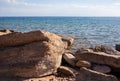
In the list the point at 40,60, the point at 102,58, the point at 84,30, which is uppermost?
the point at 102,58

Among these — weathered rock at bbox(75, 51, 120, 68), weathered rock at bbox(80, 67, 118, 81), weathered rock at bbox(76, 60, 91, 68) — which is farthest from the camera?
weathered rock at bbox(76, 60, 91, 68)

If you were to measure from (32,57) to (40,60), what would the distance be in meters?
0.44

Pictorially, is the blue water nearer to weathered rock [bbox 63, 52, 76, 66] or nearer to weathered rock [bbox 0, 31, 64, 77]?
weathered rock [bbox 63, 52, 76, 66]

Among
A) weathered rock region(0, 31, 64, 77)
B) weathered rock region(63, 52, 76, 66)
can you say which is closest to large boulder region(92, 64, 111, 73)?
weathered rock region(63, 52, 76, 66)

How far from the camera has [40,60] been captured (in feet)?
44.3

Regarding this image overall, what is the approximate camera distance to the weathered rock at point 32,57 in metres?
13.4

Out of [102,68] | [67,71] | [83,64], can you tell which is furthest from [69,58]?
[102,68]

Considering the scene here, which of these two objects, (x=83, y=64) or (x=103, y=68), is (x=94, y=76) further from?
(x=83, y=64)

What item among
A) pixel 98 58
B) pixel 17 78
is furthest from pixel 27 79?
pixel 98 58

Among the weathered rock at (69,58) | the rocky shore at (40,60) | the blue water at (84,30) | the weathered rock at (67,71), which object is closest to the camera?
the rocky shore at (40,60)

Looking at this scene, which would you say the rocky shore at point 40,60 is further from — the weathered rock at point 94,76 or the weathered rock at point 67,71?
the weathered rock at point 94,76

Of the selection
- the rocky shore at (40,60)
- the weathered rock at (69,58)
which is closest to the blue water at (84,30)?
the weathered rock at (69,58)

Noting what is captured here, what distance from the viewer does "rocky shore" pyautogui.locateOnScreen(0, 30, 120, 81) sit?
13352 millimetres

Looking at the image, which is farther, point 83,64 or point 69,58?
point 69,58
